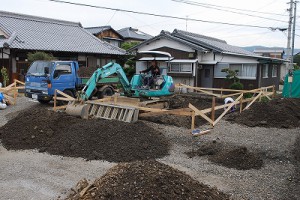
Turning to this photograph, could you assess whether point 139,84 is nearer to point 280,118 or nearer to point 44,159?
point 280,118

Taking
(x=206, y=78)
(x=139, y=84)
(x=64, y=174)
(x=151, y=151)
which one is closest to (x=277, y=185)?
(x=151, y=151)

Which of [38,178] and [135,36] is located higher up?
[135,36]

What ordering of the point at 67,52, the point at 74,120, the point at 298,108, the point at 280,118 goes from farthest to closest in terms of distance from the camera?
the point at 67,52 < the point at 298,108 < the point at 280,118 < the point at 74,120

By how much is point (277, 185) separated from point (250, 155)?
1231 millimetres

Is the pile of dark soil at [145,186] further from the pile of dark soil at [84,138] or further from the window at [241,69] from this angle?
the window at [241,69]

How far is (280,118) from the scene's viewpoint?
10695mm

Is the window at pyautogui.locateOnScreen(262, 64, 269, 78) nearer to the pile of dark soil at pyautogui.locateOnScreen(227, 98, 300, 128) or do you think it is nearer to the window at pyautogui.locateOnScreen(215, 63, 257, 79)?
the window at pyautogui.locateOnScreen(215, 63, 257, 79)

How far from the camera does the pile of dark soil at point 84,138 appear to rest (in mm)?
6902

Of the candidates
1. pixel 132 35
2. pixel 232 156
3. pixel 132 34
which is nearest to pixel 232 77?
pixel 232 156

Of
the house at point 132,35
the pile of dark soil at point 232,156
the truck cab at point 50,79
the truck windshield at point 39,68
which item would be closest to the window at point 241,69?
the truck cab at point 50,79

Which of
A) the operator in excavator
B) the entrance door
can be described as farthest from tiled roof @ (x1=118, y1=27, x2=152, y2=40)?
the operator in excavator

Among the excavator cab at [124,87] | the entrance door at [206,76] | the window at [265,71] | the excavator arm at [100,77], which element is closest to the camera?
the excavator cab at [124,87]

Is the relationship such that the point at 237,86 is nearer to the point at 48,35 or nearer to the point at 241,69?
the point at 241,69

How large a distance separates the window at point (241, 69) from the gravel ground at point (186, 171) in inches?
525
